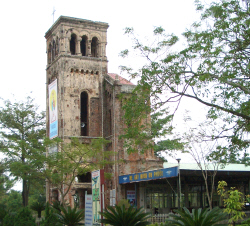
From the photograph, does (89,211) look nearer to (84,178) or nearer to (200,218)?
(200,218)

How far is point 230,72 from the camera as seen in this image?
17797 mm

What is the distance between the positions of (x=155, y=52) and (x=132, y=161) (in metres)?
21.6

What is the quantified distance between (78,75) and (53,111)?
169 inches

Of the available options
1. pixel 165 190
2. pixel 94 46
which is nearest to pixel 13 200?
pixel 94 46

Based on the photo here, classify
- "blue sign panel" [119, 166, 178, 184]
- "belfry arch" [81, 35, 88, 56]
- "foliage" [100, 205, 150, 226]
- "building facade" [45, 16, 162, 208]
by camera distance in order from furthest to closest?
"belfry arch" [81, 35, 88, 56] < "building facade" [45, 16, 162, 208] < "blue sign panel" [119, 166, 178, 184] < "foliage" [100, 205, 150, 226]

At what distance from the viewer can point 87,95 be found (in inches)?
1725

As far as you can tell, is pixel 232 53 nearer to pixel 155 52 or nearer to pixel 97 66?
pixel 155 52

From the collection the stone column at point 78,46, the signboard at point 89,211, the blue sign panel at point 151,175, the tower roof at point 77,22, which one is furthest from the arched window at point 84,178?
the signboard at point 89,211

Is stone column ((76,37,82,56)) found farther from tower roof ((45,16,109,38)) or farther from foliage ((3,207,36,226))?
foliage ((3,207,36,226))

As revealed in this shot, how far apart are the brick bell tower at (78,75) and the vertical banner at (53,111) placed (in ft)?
0.75

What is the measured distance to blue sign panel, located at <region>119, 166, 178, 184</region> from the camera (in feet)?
98.1

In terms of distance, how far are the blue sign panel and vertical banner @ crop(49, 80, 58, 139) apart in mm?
8370

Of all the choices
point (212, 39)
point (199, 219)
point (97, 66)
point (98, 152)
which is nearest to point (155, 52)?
point (212, 39)

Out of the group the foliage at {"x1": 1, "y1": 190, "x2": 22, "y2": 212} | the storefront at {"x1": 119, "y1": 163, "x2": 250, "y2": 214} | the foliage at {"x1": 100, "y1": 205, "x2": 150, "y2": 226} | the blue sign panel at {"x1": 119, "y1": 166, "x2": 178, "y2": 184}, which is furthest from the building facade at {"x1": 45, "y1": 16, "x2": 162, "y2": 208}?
the foliage at {"x1": 1, "y1": 190, "x2": 22, "y2": 212}
